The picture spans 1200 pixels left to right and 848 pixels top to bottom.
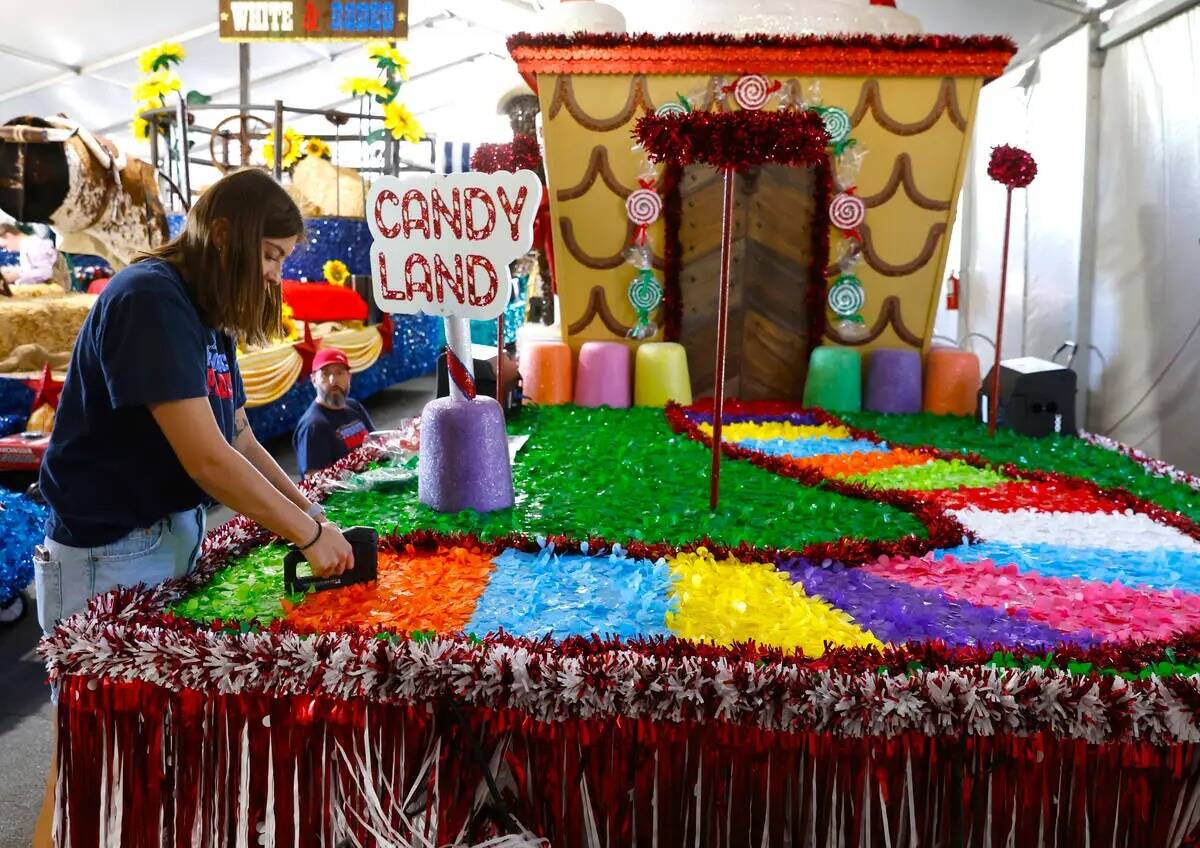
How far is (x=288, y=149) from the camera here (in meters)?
9.61

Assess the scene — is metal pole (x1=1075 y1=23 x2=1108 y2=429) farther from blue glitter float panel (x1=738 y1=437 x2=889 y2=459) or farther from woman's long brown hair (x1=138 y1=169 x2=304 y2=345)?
woman's long brown hair (x1=138 y1=169 x2=304 y2=345)

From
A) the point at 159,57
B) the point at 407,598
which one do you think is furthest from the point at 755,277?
the point at 159,57

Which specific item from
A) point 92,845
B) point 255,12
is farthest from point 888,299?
point 255,12

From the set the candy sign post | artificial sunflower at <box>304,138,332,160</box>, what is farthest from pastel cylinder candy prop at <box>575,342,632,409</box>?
artificial sunflower at <box>304,138,332,160</box>

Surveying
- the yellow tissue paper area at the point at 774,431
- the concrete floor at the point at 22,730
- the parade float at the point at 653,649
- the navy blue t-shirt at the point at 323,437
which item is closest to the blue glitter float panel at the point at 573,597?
the parade float at the point at 653,649

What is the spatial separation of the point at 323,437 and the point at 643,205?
216 centimetres

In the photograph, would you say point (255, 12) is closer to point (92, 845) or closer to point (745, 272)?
point (745, 272)

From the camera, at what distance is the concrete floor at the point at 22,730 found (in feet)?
8.05

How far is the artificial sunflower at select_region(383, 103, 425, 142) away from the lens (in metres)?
9.00

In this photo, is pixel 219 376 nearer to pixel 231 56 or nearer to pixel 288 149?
pixel 288 149

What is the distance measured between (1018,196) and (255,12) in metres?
5.89

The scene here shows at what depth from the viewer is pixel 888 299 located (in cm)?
518

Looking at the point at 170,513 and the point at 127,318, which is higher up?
the point at 127,318

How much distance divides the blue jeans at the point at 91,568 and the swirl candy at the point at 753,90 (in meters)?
3.79
